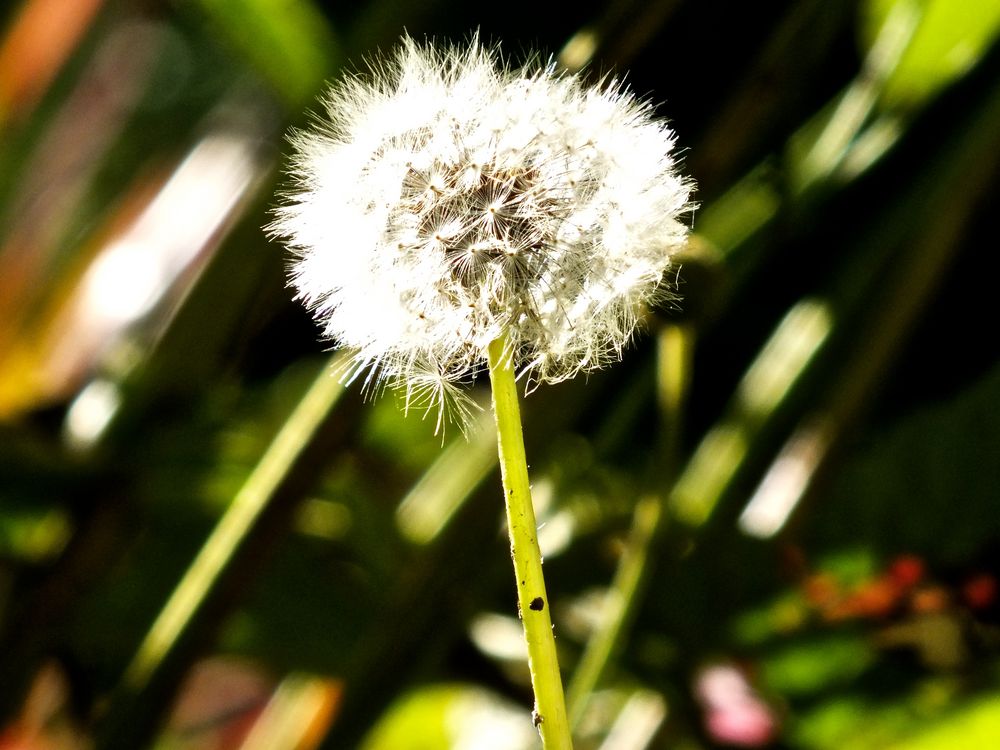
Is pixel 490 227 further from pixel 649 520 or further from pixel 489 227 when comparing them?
pixel 649 520

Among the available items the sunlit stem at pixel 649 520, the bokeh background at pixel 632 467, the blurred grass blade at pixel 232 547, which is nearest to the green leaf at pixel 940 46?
the bokeh background at pixel 632 467

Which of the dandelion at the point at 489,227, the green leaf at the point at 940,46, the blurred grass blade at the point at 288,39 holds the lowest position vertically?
the dandelion at the point at 489,227

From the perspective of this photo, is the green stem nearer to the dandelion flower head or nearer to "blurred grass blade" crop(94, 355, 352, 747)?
the dandelion flower head

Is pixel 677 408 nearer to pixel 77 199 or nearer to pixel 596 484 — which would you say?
pixel 596 484

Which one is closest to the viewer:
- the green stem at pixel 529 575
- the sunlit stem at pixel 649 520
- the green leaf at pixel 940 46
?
the green stem at pixel 529 575

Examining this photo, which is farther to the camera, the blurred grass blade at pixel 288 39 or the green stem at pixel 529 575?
the blurred grass blade at pixel 288 39

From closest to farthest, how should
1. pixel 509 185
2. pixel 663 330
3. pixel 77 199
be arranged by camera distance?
pixel 509 185, pixel 663 330, pixel 77 199

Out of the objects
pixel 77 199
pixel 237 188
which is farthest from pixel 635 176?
pixel 77 199

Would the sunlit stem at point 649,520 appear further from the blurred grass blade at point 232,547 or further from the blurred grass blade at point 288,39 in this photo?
the blurred grass blade at point 288,39

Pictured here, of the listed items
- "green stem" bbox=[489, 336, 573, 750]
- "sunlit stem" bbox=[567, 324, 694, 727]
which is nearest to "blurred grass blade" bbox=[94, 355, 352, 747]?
"sunlit stem" bbox=[567, 324, 694, 727]
